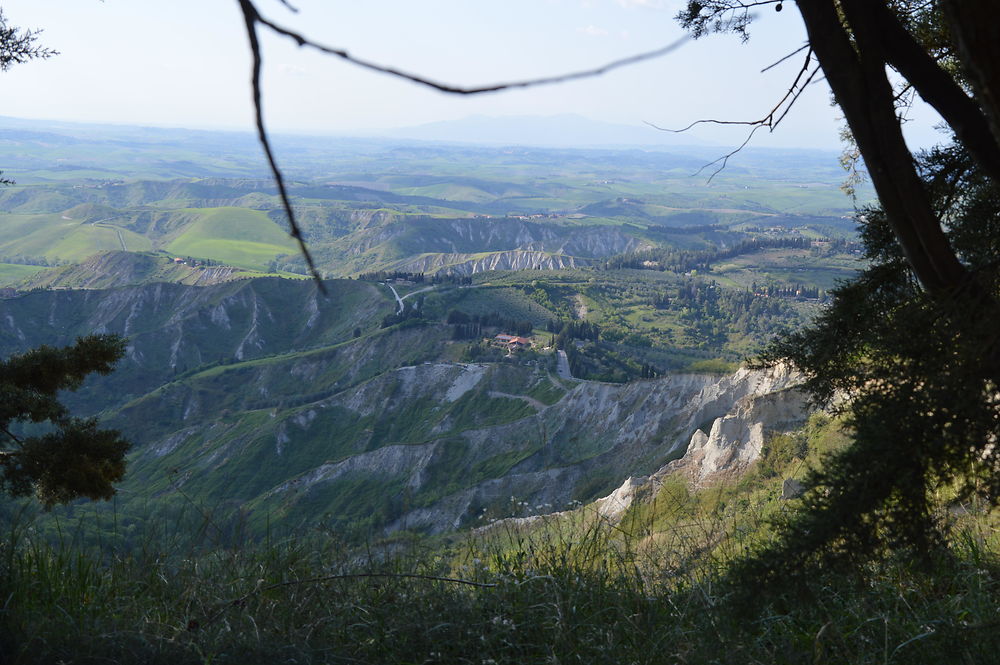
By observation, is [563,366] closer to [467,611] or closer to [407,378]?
[407,378]

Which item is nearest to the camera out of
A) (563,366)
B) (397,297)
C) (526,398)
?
(526,398)

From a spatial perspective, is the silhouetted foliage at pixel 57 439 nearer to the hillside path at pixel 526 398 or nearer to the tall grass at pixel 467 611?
the tall grass at pixel 467 611

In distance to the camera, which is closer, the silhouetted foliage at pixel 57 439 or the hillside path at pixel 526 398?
the silhouetted foliage at pixel 57 439

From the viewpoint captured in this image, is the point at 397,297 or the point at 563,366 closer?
the point at 563,366

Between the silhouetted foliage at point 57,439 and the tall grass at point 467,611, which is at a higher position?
the tall grass at point 467,611

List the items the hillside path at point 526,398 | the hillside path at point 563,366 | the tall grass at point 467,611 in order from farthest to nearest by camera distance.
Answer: the hillside path at point 563,366 < the hillside path at point 526,398 < the tall grass at point 467,611

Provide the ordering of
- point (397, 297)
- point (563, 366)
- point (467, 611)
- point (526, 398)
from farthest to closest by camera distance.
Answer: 1. point (397, 297)
2. point (563, 366)
3. point (526, 398)
4. point (467, 611)

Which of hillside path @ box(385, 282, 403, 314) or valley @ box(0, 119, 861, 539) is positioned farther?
hillside path @ box(385, 282, 403, 314)

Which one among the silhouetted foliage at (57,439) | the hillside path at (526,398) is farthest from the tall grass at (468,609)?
the hillside path at (526,398)

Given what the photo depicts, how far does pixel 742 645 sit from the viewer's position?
11.7 feet

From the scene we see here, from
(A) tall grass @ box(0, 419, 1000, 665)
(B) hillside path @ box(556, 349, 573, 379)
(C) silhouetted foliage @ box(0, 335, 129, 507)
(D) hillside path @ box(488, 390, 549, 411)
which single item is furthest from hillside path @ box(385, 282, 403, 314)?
(A) tall grass @ box(0, 419, 1000, 665)

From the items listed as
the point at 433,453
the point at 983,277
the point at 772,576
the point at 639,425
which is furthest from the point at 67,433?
the point at 433,453

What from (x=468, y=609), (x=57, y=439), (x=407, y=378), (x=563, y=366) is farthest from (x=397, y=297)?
(x=468, y=609)

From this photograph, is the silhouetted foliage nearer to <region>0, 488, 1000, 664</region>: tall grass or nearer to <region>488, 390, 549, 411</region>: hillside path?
<region>0, 488, 1000, 664</region>: tall grass
